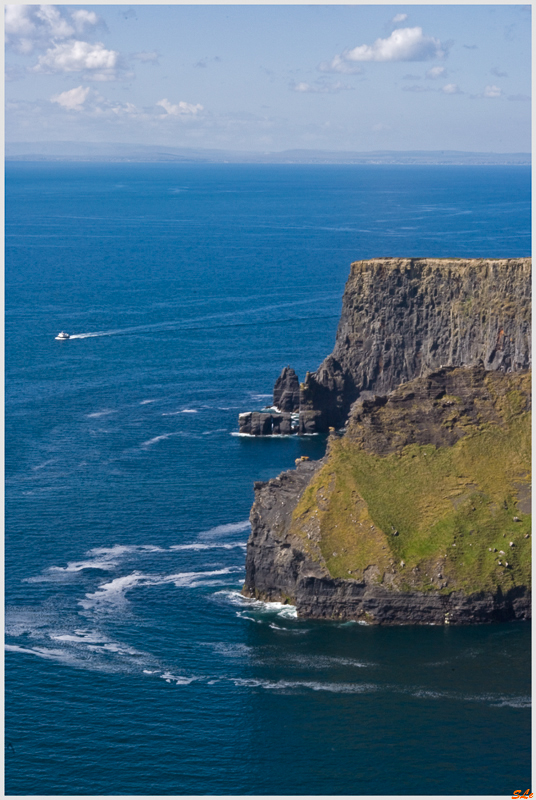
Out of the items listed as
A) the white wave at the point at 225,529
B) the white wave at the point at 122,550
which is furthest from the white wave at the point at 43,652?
the white wave at the point at 225,529

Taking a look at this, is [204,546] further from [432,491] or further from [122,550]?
[432,491]

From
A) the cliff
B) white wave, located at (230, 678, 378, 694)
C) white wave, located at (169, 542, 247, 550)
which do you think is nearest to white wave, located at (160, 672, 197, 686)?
white wave, located at (230, 678, 378, 694)

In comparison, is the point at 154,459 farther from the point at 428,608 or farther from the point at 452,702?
the point at 452,702

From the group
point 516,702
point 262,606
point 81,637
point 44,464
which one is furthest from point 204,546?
point 516,702

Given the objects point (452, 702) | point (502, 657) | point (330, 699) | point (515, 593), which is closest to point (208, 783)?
point (330, 699)

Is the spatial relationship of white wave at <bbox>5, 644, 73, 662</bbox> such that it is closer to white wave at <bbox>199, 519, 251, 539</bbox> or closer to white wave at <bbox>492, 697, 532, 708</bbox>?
white wave at <bbox>199, 519, 251, 539</bbox>
